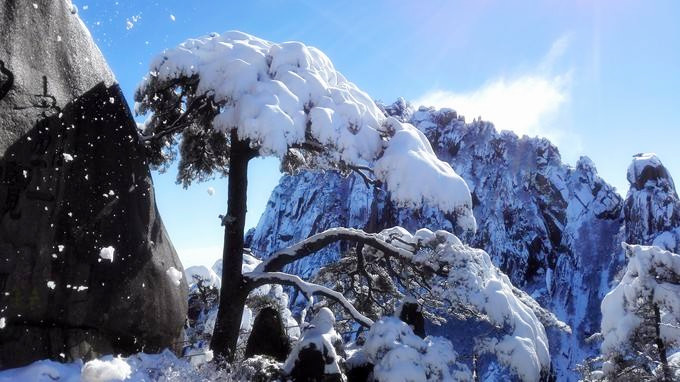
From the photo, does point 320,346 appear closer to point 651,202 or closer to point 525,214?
point 651,202

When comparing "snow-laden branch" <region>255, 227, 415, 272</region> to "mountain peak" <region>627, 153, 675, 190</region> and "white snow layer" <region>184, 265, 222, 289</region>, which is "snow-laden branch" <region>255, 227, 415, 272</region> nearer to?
"white snow layer" <region>184, 265, 222, 289</region>

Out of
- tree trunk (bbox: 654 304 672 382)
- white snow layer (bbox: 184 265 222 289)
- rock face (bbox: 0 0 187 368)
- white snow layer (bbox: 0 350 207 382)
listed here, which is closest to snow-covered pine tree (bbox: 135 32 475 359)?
rock face (bbox: 0 0 187 368)

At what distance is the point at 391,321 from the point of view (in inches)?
230

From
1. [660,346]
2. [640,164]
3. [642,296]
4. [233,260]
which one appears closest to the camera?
[233,260]

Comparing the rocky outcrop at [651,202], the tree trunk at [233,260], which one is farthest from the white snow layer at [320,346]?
the rocky outcrop at [651,202]

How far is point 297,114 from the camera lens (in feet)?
21.2

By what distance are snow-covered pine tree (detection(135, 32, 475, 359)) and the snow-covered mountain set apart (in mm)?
51376

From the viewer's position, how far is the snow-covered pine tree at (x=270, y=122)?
20.9 feet

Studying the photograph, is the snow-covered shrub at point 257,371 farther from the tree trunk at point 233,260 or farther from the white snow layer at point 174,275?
the white snow layer at point 174,275

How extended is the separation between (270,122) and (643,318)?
483 inches

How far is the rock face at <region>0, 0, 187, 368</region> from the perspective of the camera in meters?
5.14

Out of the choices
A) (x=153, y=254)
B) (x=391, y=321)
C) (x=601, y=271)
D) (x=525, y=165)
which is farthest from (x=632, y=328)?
(x=525, y=165)

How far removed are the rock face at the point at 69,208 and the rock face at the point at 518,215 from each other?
5317cm

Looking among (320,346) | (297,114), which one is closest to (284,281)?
(320,346)
